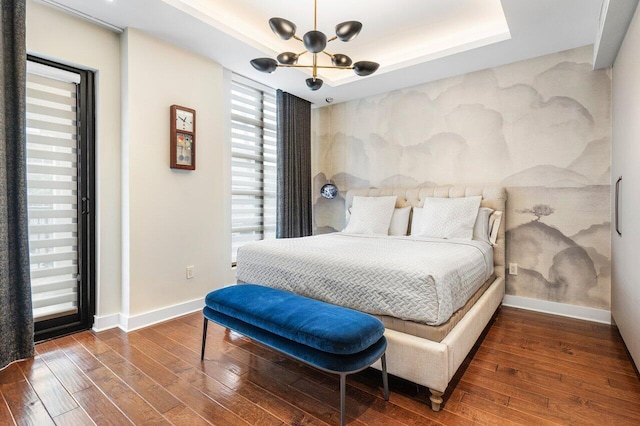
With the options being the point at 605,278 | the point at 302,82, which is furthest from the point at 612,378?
the point at 302,82

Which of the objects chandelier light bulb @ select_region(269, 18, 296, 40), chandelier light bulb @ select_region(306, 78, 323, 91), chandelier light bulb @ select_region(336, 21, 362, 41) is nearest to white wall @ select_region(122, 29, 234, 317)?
chandelier light bulb @ select_region(306, 78, 323, 91)

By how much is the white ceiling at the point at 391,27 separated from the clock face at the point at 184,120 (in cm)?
64

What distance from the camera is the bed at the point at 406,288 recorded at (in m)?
1.69

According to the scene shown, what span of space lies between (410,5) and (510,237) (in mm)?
2485

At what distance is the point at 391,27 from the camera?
124 inches

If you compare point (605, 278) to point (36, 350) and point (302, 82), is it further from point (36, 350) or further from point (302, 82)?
point (36, 350)

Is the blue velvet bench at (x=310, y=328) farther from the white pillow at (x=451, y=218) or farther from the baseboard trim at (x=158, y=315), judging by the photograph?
the white pillow at (x=451, y=218)

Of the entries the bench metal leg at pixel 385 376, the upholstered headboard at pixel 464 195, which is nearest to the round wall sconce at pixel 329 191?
the upholstered headboard at pixel 464 195

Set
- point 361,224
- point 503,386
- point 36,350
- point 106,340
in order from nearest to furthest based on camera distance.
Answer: point 503,386
point 36,350
point 106,340
point 361,224

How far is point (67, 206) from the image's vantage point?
102 inches

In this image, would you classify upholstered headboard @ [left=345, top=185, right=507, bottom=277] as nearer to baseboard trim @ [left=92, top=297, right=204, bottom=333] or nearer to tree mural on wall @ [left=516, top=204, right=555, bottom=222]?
tree mural on wall @ [left=516, top=204, right=555, bottom=222]

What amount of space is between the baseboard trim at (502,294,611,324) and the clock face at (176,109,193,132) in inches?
146

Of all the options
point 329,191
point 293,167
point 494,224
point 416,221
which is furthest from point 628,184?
point 293,167

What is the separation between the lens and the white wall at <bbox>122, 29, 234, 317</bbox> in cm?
275
